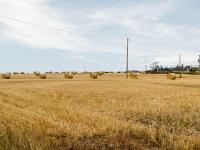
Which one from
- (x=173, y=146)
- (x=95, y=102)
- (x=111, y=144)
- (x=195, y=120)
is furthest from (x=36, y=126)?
(x=95, y=102)

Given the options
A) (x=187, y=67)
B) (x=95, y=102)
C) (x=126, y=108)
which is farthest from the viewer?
(x=187, y=67)

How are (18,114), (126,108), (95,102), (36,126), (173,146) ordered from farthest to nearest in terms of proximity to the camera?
(95,102) < (126,108) < (18,114) < (36,126) < (173,146)

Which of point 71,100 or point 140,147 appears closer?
point 140,147

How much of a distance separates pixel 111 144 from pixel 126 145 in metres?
0.40

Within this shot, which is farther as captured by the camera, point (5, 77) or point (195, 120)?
point (5, 77)

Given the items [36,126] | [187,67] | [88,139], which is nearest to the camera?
[88,139]

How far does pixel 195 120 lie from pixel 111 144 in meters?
7.17

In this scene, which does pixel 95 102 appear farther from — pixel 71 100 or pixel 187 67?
pixel 187 67

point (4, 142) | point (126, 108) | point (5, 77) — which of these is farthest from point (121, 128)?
point (5, 77)

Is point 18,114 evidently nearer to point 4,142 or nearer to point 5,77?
point 4,142

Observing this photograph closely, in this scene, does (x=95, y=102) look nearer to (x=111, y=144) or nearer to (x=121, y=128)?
(x=121, y=128)

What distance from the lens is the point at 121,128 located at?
47.0ft

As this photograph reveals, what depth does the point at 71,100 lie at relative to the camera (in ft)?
95.8

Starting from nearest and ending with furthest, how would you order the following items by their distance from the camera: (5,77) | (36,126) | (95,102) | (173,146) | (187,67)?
(173,146) < (36,126) < (95,102) < (5,77) < (187,67)
